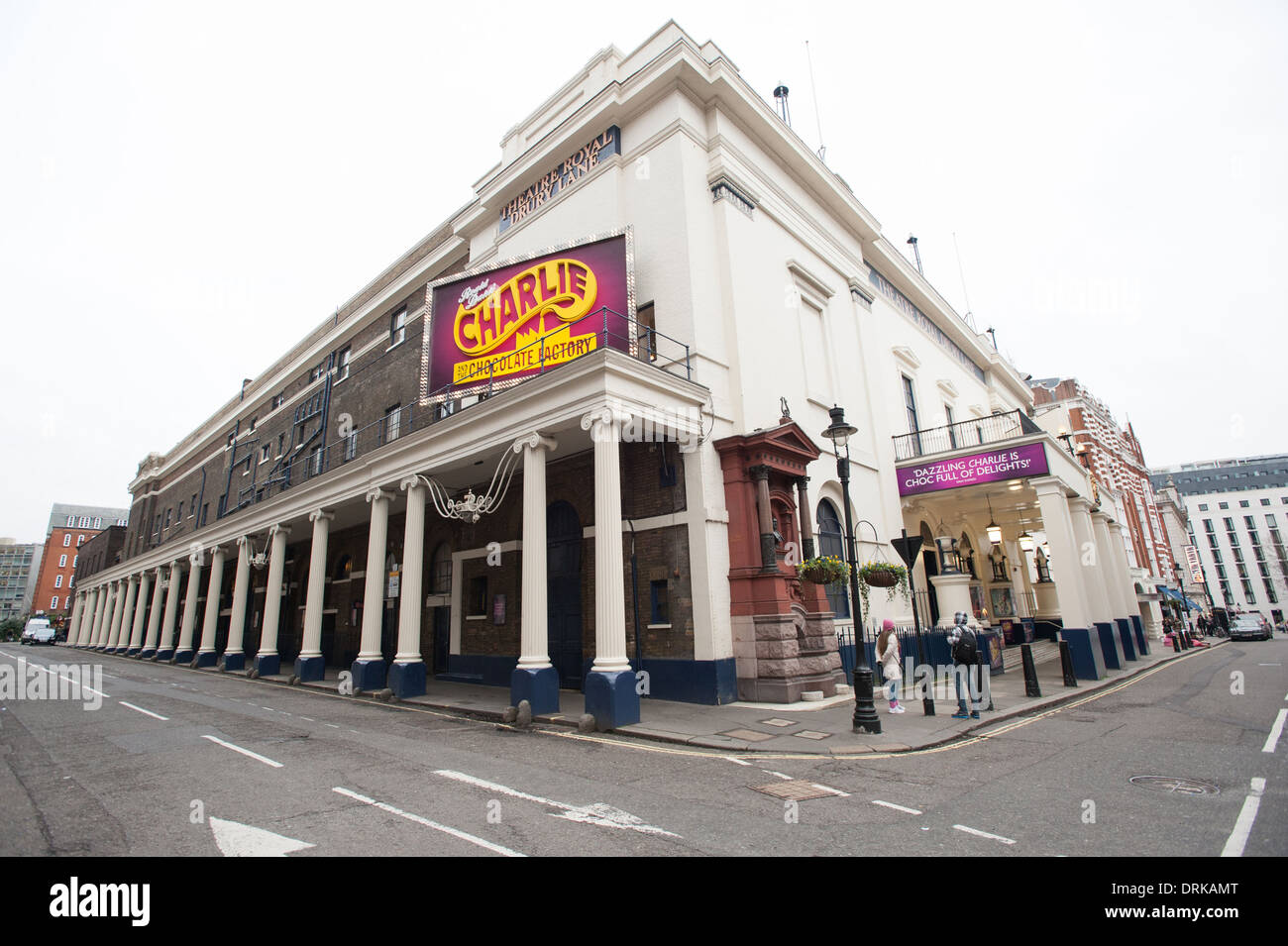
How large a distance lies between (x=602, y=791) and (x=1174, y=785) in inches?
238

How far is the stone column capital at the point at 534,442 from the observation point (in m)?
12.3

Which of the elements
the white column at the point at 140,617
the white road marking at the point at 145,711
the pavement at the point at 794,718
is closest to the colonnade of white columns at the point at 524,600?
the pavement at the point at 794,718

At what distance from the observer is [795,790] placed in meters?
6.54

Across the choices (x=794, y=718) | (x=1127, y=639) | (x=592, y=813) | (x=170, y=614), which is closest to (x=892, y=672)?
(x=794, y=718)

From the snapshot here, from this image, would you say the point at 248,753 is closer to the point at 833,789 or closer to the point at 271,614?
the point at 833,789

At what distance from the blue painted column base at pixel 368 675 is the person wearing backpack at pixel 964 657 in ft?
44.5

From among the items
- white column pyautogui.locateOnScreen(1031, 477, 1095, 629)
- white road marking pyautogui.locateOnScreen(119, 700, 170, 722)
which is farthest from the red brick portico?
white road marking pyautogui.locateOnScreen(119, 700, 170, 722)

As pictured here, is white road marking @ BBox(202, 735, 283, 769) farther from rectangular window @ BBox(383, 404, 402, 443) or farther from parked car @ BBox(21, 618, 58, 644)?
parked car @ BBox(21, 618, 58, 644)

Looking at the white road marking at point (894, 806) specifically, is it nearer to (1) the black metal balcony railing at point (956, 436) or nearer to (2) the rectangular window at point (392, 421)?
(1) the black metal balcony railing at point (956, 436)

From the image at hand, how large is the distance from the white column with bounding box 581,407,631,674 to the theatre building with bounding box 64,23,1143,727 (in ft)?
0.16

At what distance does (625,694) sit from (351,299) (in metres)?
24.6
